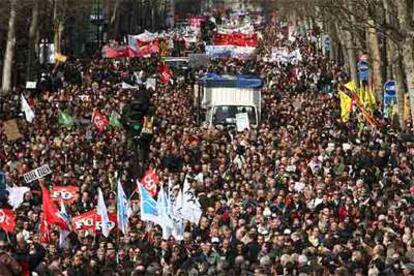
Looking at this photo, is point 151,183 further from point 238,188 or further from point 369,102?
point 369,102

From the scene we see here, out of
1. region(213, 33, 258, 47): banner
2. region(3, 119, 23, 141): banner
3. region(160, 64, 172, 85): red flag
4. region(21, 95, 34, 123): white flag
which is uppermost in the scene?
region(213, 33, 258, 47): banner

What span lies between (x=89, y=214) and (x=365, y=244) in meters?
4.59

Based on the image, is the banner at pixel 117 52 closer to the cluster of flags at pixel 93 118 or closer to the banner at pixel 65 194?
the cluster of flags at pixel 93 118

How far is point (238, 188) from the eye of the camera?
24.6 meters

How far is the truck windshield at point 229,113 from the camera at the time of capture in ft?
121

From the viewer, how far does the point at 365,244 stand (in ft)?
62.6

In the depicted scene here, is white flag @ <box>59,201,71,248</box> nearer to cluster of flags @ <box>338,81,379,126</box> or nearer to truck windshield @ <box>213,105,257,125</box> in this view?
cluster of flags @ <box>338,81,379,126</box>

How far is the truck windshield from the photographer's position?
3700 centimetres

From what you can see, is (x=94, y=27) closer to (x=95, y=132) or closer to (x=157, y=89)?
(x=157, y=89)

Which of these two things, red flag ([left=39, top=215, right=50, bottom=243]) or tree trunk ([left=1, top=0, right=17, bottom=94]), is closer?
red flag ([left=39, top=215, right=50, bottom=243])

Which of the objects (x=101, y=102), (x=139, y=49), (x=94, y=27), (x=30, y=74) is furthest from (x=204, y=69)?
(x=94, y=27)

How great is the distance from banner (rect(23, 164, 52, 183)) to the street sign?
1540 centimetres

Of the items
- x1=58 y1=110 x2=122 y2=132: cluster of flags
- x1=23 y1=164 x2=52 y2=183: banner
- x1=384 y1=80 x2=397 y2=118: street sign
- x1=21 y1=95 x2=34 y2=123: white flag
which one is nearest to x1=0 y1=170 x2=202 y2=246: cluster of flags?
x1=23 y1=164 x2=52 y2=183: banner

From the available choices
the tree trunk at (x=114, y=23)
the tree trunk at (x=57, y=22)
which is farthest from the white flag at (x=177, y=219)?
the tree trunk at (x=114, y=23)
